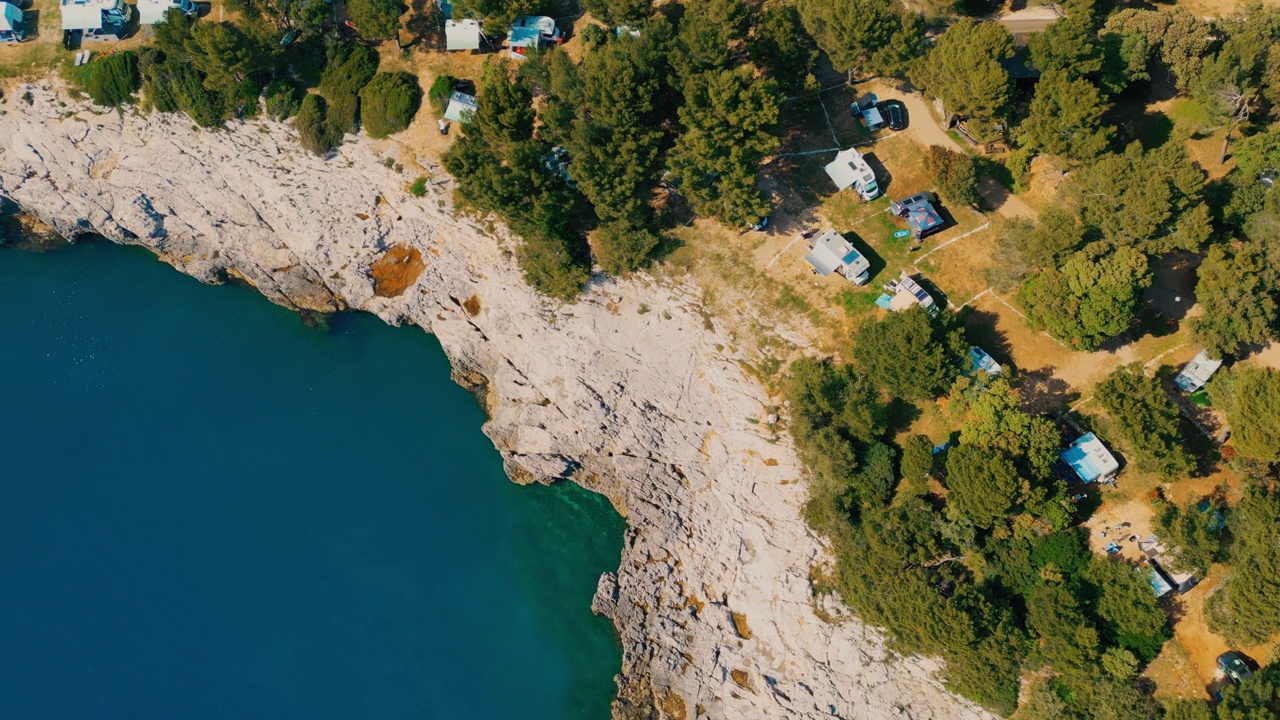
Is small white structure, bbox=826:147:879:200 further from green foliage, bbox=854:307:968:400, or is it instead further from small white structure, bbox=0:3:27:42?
small white structure, bbox=0:3:27:42

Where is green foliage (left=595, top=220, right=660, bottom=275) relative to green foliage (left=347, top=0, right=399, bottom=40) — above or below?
below

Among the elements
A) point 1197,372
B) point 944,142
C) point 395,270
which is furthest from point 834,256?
point 395,270

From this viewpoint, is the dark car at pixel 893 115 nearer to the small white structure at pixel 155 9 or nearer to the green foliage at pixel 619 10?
the green foliage at pixel 619 10

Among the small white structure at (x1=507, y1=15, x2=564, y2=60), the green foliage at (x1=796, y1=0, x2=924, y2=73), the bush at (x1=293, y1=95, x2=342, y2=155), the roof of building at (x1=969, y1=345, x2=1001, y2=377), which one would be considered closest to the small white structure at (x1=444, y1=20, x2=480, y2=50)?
the small white structure at (x1=507, y1=15, x2=564, y2=60)

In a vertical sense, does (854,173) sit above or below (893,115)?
below

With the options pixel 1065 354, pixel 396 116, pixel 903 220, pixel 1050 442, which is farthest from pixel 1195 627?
pixel 396 116

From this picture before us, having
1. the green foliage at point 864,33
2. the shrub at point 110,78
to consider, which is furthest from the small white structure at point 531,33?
the shrub at point 110,78

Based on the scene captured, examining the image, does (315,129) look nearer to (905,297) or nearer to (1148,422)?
(905,297)
